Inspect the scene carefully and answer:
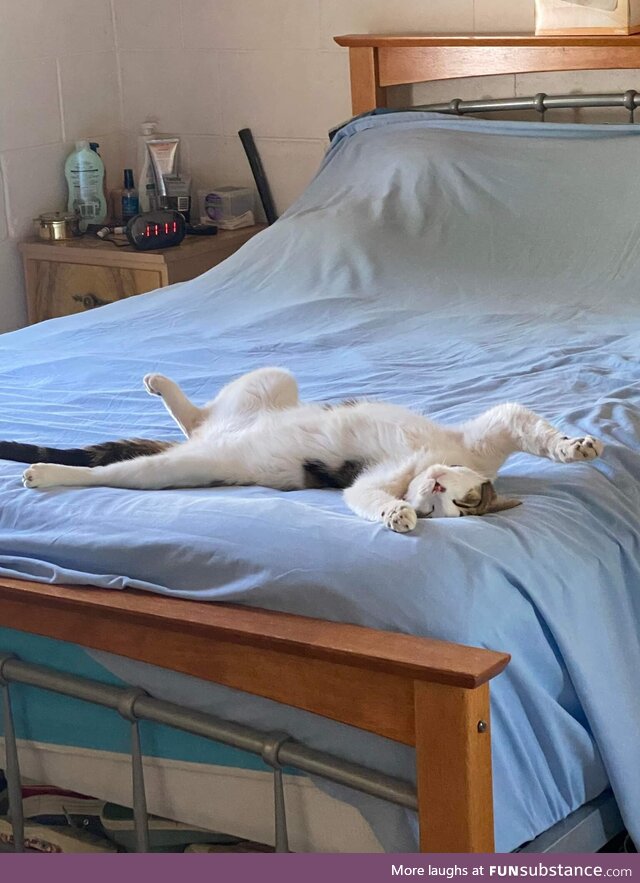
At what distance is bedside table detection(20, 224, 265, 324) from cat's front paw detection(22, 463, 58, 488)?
172 centimetres

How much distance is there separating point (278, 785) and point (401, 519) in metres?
0.30

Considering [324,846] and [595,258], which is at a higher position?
[595,258]

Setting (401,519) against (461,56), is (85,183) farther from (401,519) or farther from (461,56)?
(401,519)

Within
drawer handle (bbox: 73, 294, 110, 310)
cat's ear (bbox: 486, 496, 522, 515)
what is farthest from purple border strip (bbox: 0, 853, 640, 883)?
drawer handle (bbox: 73, 294, 110, 310)

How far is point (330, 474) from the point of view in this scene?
1.56 meters

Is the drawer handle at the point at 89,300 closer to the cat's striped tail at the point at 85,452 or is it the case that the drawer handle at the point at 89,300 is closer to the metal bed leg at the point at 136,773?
the cat's striped tail at the point at 85,452

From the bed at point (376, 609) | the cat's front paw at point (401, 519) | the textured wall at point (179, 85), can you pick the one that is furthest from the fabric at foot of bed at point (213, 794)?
the textured wall at point (179, 85)

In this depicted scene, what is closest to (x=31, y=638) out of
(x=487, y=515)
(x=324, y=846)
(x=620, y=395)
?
(x=324, y=846)

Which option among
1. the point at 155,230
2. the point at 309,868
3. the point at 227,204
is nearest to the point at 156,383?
the point at 309,868

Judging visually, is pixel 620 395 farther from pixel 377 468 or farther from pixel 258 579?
pixel 258 579

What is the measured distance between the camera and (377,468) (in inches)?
60.2

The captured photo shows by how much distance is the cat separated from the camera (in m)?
1.50

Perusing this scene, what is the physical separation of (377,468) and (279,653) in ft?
1.27

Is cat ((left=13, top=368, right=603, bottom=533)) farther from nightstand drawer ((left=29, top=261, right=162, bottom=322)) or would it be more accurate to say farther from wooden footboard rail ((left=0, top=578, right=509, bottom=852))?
nightstand drawer ((left=29, top=261, right=162, bottom=322))
